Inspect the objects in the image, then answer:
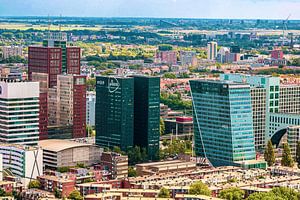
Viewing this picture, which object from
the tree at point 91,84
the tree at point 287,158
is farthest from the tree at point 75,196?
the tree at point 91,84

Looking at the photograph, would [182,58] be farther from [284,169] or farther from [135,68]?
[284,169]

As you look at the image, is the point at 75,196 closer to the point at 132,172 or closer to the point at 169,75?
the point at 132,172

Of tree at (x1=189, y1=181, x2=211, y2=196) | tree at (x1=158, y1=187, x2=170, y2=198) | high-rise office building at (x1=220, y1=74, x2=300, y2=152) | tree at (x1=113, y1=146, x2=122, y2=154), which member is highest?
high-rise office building at (x1=220, y1=74, x2=300, y2=152)

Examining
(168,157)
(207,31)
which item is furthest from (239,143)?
(207,31)

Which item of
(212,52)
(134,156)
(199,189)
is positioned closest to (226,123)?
(134,156)

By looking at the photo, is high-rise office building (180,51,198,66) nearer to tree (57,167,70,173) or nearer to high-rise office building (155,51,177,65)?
high-rise office building (155,51,177,65)

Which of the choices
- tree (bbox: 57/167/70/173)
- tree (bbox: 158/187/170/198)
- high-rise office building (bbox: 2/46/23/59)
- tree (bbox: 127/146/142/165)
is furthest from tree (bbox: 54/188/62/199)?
high-rise office building (bbox: 2/46/23/59)

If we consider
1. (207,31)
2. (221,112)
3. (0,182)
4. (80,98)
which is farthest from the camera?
(207,31)
